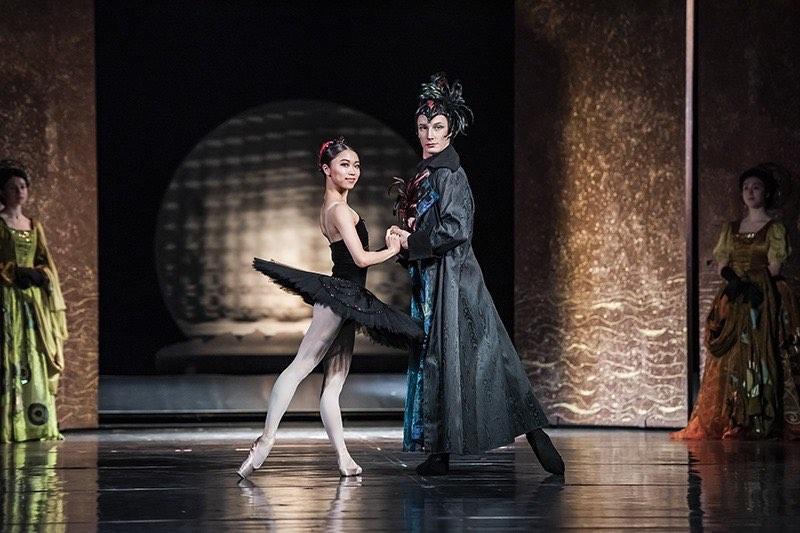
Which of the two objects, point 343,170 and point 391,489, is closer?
point 391,489

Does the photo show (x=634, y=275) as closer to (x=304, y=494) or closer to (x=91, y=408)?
(x=91, y=408)

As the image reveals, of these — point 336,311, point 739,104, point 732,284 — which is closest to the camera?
point 336,311

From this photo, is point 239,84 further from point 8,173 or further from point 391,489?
point 391,489

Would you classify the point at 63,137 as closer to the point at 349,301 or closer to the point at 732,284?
the point at 349,301

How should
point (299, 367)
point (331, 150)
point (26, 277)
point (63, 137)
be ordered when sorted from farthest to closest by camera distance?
1. point (63, 137)
2. point (26, 277)
3. point (331, 150)
4. point (299, 367)

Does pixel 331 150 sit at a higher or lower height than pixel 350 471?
higher

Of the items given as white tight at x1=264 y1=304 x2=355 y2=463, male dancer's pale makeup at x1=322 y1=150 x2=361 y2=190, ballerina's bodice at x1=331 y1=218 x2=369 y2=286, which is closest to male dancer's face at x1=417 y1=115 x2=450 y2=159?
male dancer's pale makeup at x1=322 y1=150 x2=361 y2=190

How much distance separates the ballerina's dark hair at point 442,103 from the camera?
482 centimetres

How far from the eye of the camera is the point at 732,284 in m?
6.95

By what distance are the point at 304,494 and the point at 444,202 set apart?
3.66ft

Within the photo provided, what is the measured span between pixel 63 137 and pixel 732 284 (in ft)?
11.8

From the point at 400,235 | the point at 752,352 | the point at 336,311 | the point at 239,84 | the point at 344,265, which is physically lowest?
the point at 752,352

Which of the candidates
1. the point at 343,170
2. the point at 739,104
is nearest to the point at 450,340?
the point at 343,170

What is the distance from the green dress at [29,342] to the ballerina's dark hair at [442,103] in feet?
9.95
